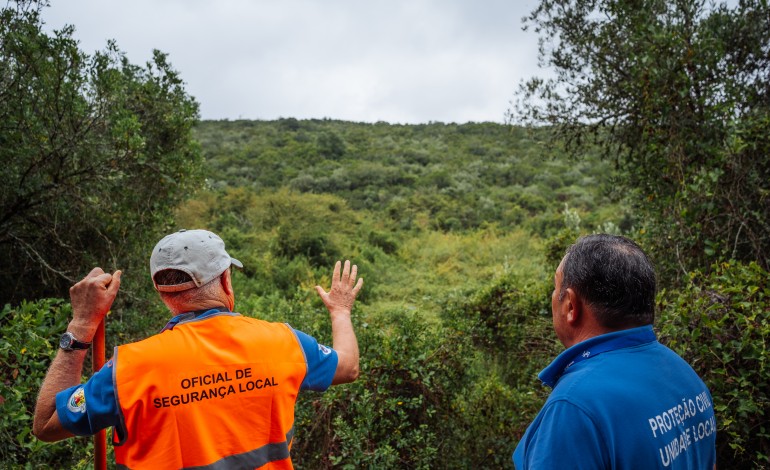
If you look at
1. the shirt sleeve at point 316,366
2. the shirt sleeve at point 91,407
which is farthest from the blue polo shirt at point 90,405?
the shirt sleeve at point 316,366

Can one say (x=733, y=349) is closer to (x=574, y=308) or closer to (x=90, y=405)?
(x=574, y=308)

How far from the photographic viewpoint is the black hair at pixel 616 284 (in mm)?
1728

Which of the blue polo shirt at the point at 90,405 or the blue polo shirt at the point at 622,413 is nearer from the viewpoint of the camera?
the blue polo shirt at the point at 622,413

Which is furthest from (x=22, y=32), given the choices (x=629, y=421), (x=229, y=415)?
(x=629, y=421)

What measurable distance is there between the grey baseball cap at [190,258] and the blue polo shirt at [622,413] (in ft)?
4.17

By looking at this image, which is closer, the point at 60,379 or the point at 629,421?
the point at 629,421

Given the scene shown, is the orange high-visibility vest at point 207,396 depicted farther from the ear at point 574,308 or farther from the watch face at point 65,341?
the ear at point 574,308

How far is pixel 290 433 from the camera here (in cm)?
207

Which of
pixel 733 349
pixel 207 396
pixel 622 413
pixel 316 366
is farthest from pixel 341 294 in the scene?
pixel 733 349

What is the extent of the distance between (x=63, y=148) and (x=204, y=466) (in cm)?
515

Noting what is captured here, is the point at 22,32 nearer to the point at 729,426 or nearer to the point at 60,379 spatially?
the point at 60,379

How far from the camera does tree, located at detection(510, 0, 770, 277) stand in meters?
Answer: 4.83

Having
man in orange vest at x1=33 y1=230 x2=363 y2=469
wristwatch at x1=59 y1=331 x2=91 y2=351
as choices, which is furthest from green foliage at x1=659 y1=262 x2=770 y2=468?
wristwatch at x1=59 y1=331 x2=91 y2=351

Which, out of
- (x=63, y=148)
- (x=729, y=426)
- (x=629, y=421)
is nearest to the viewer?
(x=629, y=421)
